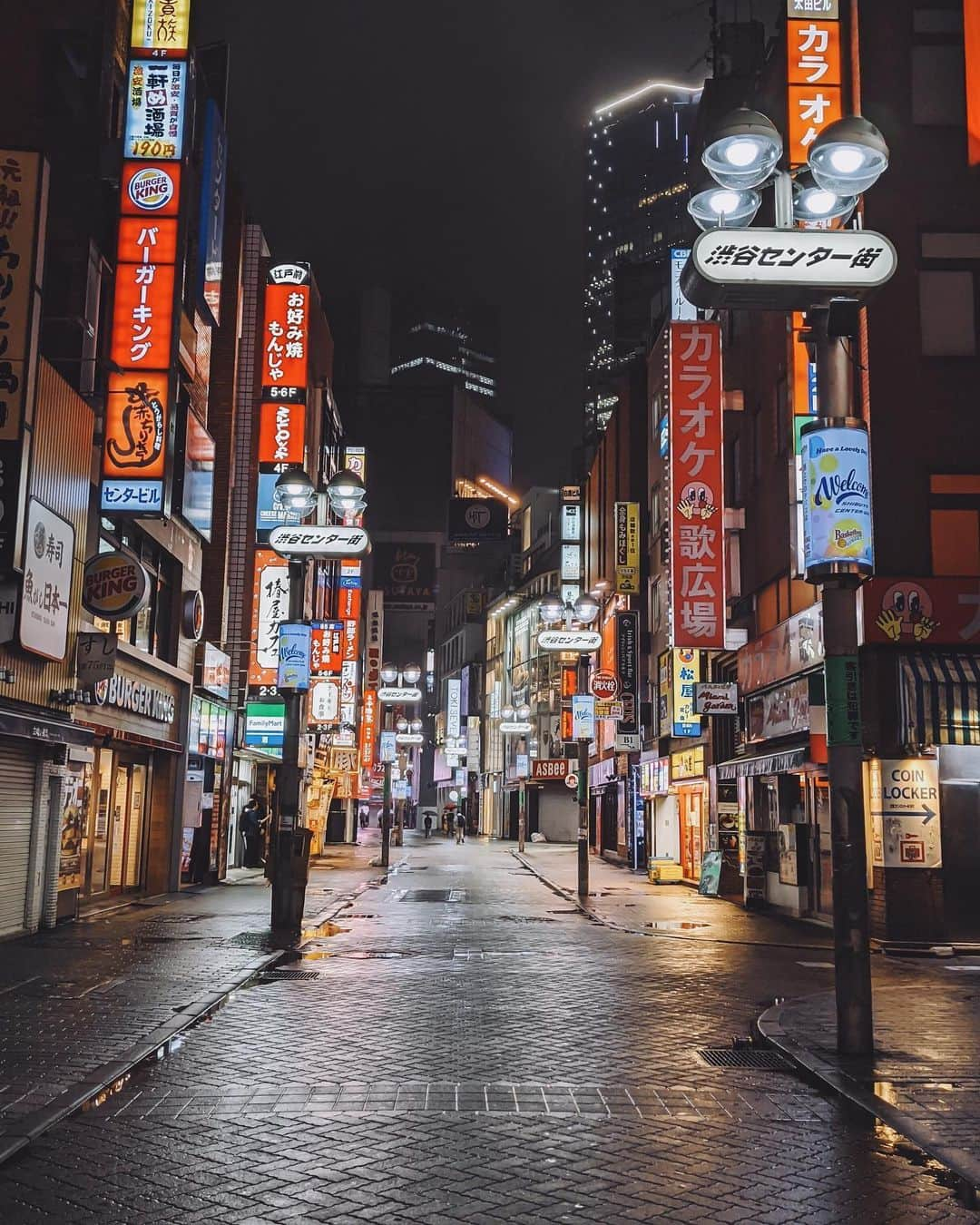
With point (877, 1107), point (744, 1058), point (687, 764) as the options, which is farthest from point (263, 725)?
point (877, 1107)

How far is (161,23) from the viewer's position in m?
22.2

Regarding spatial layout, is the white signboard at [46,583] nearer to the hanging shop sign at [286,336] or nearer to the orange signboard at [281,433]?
the orange signboard at [281,433]

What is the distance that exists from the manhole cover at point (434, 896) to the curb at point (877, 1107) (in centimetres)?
1495

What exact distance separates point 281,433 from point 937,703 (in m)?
21.9

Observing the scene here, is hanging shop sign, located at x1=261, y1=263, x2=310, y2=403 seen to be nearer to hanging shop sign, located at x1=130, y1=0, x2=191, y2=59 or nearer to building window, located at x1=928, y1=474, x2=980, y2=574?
hanging shop sign, located at x1=130, y1=0, x2=191, y2=59

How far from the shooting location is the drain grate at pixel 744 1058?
942 centimetres

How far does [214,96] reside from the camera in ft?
93.6

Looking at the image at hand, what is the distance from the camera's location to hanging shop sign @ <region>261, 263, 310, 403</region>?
35125mm

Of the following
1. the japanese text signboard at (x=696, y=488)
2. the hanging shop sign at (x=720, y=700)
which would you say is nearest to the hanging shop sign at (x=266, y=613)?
the japanese text signboard at (x=696, y=488)

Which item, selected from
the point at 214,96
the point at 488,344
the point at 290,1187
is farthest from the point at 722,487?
the point at 488,344

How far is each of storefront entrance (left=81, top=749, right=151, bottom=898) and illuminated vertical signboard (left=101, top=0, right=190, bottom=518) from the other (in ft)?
16.9

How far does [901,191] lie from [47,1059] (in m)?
17.7

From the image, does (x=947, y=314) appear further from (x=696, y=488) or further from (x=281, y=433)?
(x=281, y=433)

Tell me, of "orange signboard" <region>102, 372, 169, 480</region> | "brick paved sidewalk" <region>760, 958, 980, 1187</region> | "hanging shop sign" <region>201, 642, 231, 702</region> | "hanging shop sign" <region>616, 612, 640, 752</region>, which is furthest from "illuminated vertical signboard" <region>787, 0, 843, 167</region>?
"hanging shop sign" <region>616, 612, 640, 752</region>
